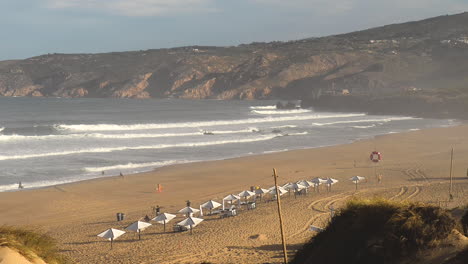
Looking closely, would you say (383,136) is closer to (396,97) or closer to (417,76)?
(396,97)

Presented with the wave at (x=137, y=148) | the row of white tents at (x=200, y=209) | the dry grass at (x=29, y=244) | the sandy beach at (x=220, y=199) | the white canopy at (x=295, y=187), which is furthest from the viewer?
the wave at (x=137, y=148)

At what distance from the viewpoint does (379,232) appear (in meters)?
7.42

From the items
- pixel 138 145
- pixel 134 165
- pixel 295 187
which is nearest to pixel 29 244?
pixel 295 187

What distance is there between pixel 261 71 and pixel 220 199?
436 ft

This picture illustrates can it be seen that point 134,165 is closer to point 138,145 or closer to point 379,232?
point 138,145

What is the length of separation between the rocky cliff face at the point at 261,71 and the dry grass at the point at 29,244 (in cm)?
12343

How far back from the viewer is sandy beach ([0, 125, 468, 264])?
1648cm

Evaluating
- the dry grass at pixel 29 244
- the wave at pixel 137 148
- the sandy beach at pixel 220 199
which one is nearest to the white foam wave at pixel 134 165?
the sandy beach at pixel 220 199

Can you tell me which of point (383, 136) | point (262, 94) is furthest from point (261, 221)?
point (262, 94)

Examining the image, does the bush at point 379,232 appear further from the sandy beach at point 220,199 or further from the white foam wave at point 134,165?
the white foam wave at point 134,165

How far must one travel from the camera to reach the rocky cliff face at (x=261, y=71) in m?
138

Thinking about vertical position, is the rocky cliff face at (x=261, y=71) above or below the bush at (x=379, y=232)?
above

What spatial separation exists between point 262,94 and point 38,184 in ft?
390

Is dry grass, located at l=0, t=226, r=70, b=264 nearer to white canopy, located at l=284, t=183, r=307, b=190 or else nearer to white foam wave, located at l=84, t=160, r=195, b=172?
white canopy, located at l=284, t=183, r=307, b=190
